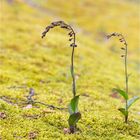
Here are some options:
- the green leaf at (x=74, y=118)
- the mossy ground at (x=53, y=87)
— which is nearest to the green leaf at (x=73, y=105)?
the green leaf at (x=74, y=118)

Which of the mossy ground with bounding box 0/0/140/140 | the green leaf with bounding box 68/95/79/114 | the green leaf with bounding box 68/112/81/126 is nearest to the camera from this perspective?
the green leaf with bounding box 68/112/81/126

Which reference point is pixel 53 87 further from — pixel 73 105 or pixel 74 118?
pixel 74 118

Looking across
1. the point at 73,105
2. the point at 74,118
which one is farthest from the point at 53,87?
the point at 74,118

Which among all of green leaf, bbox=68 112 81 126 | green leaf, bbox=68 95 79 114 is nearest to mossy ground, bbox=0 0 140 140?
green leaf, bbox=68 112 81 126

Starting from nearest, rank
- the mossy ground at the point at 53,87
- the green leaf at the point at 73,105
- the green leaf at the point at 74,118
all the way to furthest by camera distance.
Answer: the green leaf at the point at 74,118 < the green leaf at the point at 73,105 < the mossy ground at the point at 53,87

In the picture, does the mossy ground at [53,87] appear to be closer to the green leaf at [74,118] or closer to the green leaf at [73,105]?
the green leaf at [74,118]

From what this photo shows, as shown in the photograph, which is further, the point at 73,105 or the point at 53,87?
the point at 53,87


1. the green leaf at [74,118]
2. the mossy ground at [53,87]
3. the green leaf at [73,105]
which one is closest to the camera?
the green leaf at [74,118]

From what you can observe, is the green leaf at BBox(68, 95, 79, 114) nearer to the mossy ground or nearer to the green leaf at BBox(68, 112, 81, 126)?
the green leaf at BBox(68, 112, 81, 126)

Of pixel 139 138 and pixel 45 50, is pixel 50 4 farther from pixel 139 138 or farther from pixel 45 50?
pixel 139 138

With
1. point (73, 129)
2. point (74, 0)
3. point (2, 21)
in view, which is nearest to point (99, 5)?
point (74, 0)

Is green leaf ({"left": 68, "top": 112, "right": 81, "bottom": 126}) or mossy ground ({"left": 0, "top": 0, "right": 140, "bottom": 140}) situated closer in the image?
green leaf ({"left": 68, "top": 112, "right": 81, "bottom": 126})

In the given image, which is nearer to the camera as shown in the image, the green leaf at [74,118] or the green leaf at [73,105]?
the green leaf at [74,118]
